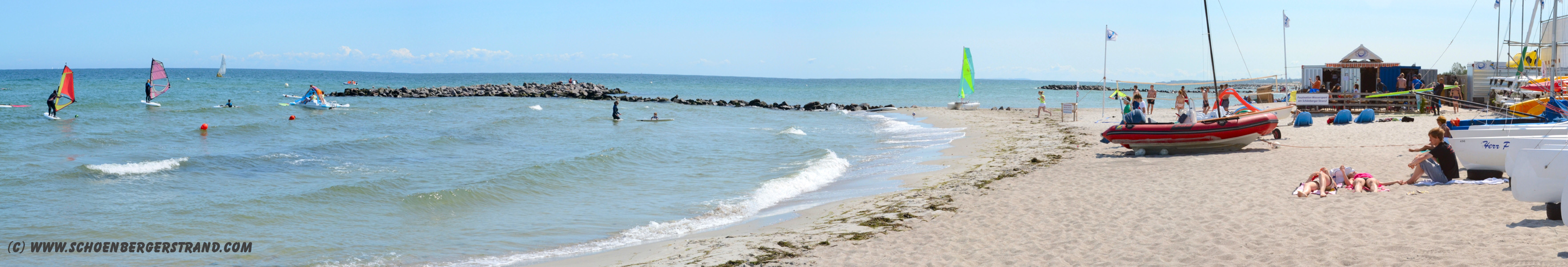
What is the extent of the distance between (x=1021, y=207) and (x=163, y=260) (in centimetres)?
768

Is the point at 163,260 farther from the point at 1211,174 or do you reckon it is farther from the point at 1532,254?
the point at 1211,174

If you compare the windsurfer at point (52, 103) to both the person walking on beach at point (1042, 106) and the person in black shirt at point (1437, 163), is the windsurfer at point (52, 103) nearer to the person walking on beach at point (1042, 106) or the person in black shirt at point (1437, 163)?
the person walking on beach at point (1042, 106)

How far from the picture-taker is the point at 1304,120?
16.0m

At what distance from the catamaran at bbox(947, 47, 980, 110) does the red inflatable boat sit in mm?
19621

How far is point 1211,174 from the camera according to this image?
9.59 meters

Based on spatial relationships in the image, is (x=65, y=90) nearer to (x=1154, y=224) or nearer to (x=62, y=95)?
(x=62, y=95)

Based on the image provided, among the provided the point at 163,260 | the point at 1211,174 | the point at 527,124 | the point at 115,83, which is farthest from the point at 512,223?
the point at 115,83

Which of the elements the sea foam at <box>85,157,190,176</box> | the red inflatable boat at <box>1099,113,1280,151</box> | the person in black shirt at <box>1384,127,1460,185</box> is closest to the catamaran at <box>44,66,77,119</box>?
the sea foam at <box>85,157,190,176</box>

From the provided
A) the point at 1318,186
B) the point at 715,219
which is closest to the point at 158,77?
the point at 715,219

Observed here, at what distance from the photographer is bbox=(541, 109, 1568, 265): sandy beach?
17.4 ft

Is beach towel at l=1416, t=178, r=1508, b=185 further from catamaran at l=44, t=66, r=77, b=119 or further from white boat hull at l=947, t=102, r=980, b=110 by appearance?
catamaran at l=44, t=66, r=77, b=119

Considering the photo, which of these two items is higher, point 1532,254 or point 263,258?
point 1532,254

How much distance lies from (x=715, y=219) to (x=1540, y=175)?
263 inches

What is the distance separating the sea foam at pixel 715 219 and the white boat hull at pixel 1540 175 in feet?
20.6
